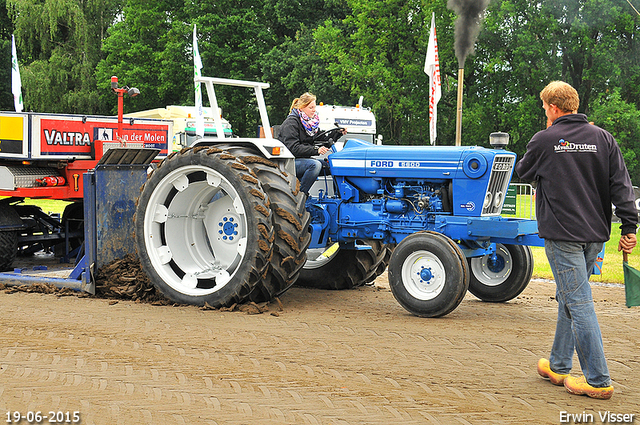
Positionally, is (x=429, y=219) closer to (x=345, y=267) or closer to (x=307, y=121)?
(x=345, y=267)

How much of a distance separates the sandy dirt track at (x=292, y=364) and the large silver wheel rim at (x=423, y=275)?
0.86 ft

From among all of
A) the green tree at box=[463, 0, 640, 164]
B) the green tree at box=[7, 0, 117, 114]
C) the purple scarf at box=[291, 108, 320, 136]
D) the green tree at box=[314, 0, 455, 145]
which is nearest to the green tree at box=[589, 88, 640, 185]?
the green tree at box=[463, 0, 640, 164]

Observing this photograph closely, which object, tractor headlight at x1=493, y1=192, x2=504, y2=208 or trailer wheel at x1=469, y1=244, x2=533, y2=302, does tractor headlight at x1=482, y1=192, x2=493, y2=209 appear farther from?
trailer wheel at x1=469, y1=244, x2=533, y2=302

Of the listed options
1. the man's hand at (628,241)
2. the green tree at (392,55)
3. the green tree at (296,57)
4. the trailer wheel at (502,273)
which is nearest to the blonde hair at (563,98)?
the man's hand at (628,241)

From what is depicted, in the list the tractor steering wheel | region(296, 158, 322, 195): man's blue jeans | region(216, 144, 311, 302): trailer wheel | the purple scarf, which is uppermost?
the purple scarf

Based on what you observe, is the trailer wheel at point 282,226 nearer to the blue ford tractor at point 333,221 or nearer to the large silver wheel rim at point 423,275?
the blue ford tractor at point 333,221

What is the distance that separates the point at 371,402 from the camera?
13.1 feet

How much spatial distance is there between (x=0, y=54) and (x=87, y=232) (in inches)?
1613

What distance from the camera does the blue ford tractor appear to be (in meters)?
6.31

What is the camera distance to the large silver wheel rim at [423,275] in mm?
6191

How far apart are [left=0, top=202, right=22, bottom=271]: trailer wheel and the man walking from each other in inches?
Answer: 262

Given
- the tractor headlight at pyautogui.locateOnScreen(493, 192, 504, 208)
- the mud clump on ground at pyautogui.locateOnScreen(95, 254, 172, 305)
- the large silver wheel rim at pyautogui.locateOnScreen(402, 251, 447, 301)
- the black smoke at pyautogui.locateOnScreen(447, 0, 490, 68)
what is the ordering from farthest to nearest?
the black smoke at pyautogui.locateOnScreen(447, 0, 490, 68), the mud clump on ground at pyautogui.locateOnScreen(95, 254, 172, 305), the tractor headlight at pyautogui.locateOnScreen(493, 192, 504, 208), the large silver wheel rim at pyautogui.locateOnScreen(402, 251, 447, 301)

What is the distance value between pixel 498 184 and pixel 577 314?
277 cm

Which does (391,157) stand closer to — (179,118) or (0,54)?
(179,118)
